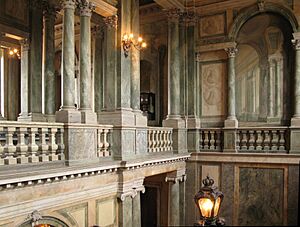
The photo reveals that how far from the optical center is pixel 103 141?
7.00 m

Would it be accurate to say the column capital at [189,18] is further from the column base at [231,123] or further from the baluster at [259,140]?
the baluster at [259,140]

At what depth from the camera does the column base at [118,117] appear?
733cm

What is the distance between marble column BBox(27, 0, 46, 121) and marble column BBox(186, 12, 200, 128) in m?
4.54

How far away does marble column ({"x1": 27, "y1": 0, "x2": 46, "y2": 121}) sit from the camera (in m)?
8.99

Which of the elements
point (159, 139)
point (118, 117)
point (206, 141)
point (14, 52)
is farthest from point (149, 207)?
point (14, 52)

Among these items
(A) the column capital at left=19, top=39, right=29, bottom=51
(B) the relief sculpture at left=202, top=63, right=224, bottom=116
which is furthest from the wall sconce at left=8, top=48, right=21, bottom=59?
(B) the relief sculpture at left=202, top=63, right=224, bottom=116

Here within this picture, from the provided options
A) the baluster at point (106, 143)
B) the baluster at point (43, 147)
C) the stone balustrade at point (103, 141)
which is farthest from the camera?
the baluster at point (106, 143)

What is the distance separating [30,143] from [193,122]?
6.10m

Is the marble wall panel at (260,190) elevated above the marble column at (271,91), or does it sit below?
below

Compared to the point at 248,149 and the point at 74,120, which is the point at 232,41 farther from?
the point at 74,120

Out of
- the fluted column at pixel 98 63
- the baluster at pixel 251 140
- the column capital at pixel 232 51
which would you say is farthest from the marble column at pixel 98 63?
the baluster at pixel 251 140

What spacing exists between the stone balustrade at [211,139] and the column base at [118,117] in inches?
136

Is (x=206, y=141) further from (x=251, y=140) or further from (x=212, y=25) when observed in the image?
(x=212, y=25)

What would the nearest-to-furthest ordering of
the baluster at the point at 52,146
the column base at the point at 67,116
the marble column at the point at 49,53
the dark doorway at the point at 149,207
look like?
1. the baluster at the point at 52,146
2. the column base at the point at 67,116
3. the marble column at the point at 49,53
4. the dark doorway at the point at 149,207
